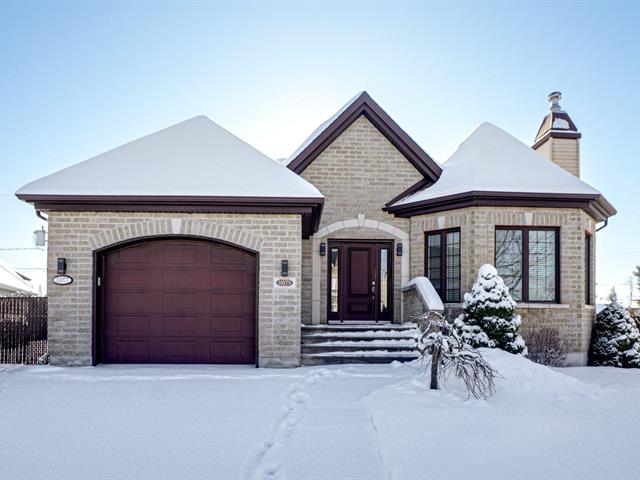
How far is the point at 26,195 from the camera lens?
928 centimetres

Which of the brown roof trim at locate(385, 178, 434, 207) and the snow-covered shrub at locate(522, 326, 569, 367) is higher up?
the brown roof trim at locate(385, 178, 434, 207)

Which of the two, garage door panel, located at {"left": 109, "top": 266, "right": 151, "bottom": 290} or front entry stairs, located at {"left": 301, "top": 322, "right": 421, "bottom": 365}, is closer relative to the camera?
garage door panel, located at {"left": 109, "top": 266, "right": 151, "bottom": 290}

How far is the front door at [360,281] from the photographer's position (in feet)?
43.0

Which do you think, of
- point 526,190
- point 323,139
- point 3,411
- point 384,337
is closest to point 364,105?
point 323,139

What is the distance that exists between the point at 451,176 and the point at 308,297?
461 centimetres

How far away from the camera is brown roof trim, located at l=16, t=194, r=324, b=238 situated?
9.41m

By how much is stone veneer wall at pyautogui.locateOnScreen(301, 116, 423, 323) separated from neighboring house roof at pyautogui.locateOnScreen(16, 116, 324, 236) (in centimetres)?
276

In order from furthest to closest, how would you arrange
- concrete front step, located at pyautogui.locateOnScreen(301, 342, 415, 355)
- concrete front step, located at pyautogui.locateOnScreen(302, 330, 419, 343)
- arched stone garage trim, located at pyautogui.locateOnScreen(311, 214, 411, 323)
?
arched stone garage trim, located at pyautogui.locateOnScreen(311, 214, 411, 323) < concrete front step, located at pyautogui.locateOnScreen(302, 330, 419, 343) < concrete front step, located at pyautogui.locateOnScreen(301, 342, 415, 355)

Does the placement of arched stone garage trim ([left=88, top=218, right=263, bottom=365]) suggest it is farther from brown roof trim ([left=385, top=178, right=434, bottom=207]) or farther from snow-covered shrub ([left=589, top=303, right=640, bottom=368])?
snow-covered shrub ([left=589, top=303, right=640, bottom=368])

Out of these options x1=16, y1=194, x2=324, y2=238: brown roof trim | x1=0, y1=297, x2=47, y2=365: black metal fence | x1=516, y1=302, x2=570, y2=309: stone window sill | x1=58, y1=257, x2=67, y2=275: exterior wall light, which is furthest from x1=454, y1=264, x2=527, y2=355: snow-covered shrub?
x1=0, y1=297, x2=47, y2=365: black metal fence

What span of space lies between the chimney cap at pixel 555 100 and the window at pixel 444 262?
228 inches

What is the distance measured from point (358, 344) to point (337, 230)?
136 inches

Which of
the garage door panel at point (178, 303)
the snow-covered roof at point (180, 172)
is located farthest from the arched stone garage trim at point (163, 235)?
the garage door panel at point (178, 303)

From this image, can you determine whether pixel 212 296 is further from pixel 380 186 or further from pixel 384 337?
pixel 380 186
